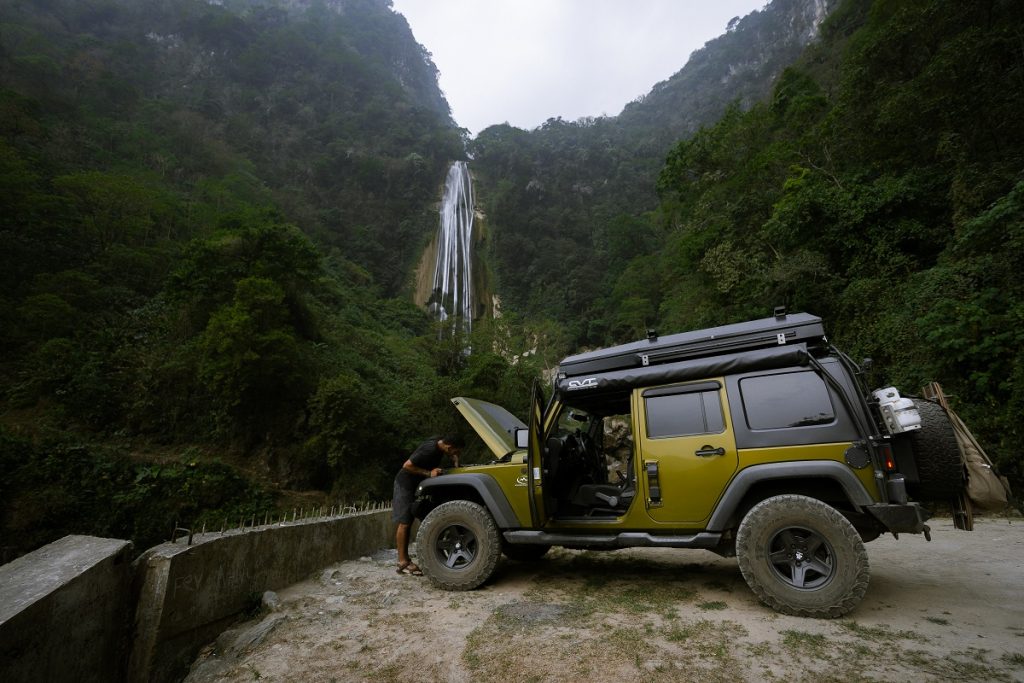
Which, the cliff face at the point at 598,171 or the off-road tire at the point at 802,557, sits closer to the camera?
the off-road tire at the point at 802,557

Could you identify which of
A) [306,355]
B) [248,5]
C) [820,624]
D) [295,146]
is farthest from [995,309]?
[248,5]

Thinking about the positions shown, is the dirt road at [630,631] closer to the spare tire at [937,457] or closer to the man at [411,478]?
the man at [411,478]

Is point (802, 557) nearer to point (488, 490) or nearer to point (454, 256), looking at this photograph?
point (488, 490)

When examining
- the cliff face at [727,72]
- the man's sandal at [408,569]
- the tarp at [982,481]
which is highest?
the cliff face at [727,72]

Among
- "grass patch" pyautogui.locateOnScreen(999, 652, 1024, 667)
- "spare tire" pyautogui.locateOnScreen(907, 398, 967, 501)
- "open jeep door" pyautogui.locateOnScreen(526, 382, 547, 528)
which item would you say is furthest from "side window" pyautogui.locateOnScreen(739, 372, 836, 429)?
"open jeep door" pyautogui.locateOnScreen(526, 382, 547, 528)

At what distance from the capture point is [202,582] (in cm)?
308

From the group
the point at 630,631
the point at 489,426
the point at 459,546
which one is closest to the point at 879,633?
the point at 630,631

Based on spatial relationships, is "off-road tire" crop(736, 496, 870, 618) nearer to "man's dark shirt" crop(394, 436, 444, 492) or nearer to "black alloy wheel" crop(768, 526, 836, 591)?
"black alloy wheel" crop(768, 526, 836, 591)

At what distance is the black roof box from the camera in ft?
11.7

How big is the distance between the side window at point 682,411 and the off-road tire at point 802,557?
2.25 ft

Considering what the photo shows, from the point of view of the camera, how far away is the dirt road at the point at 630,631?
7.87ft

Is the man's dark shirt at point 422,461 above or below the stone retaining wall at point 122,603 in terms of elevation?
above

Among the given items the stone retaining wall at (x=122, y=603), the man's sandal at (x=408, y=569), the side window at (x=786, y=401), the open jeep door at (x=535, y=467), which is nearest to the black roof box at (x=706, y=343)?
the side window at (x=786, y=401)

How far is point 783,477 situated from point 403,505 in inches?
140
